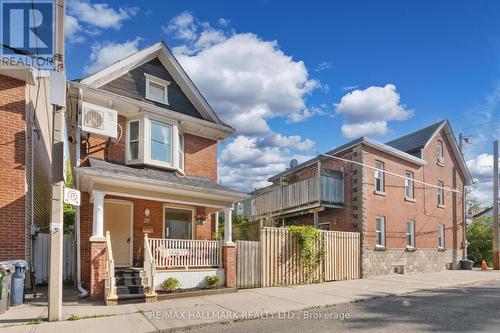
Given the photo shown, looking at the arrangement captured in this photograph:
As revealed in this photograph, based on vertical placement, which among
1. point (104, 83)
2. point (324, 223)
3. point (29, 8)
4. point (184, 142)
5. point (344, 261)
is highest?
point (29, 8)

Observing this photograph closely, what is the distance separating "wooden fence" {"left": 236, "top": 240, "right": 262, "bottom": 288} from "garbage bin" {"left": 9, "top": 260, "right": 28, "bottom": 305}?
626 cm

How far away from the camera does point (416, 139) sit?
24906 millimetres

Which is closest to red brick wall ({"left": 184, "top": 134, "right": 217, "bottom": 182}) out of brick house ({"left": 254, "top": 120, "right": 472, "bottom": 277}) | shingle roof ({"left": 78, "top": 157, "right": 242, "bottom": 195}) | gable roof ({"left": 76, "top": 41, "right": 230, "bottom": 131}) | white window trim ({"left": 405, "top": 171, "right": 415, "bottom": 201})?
gable roof ({"left": 76, "top": 41, "right": 230, "bottom": 131})

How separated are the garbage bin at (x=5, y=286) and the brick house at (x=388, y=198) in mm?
13245

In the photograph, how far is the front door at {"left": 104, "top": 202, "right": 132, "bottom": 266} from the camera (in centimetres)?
1363

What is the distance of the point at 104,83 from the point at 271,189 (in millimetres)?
12545

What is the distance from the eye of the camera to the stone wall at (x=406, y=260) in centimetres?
1852

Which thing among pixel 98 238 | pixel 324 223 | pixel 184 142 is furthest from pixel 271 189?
pixel 98 238

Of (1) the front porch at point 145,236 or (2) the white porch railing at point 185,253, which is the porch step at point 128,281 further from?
(2) the white porch railing at point 185,253

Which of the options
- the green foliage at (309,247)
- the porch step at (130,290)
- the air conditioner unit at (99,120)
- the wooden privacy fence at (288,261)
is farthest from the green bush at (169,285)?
the green foliage at (309,247)

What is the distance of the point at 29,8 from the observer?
1213 cm

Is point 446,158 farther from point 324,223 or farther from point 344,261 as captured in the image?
point 344,261

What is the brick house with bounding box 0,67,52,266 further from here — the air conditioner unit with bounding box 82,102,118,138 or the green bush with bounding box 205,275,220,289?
the green bush with bounding box 205,275,220,289

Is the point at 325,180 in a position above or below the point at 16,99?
below
